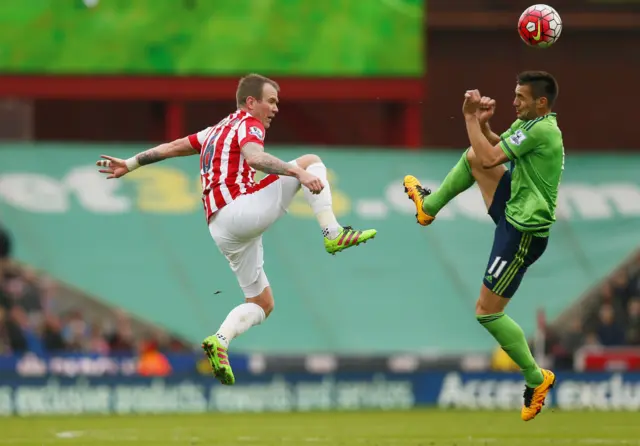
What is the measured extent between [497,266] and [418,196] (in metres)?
1.08

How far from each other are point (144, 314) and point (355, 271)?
10.8ft

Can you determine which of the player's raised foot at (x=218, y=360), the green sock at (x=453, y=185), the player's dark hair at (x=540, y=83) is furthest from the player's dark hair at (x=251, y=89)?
the player's dark hair at (x=540, y=83)

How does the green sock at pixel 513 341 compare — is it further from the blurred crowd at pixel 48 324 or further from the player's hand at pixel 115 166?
the blurred crowd at pixel 48 324

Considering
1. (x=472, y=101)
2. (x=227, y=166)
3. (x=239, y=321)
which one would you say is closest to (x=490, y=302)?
(x=472, y=101)

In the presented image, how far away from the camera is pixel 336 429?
18.5 meters


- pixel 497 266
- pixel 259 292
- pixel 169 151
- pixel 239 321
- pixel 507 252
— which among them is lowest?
pixel 239 321

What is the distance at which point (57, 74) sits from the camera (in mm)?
24812

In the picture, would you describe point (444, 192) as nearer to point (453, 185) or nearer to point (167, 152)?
point (453, 185)

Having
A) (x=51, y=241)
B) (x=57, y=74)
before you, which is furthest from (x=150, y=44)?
(x=51, y=241)

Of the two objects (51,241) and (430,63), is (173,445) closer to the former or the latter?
(51,241)

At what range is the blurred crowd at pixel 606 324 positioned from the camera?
24156 millimetres

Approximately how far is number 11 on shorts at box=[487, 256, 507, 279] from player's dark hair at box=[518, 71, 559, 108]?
1474mm

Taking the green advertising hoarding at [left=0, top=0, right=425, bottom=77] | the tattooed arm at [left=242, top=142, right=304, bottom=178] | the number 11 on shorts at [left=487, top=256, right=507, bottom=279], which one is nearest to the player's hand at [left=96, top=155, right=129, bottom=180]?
the tattooed arm at [left=242, top=142, right=304, bottom=178]

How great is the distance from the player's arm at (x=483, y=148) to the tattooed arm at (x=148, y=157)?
251 cm
